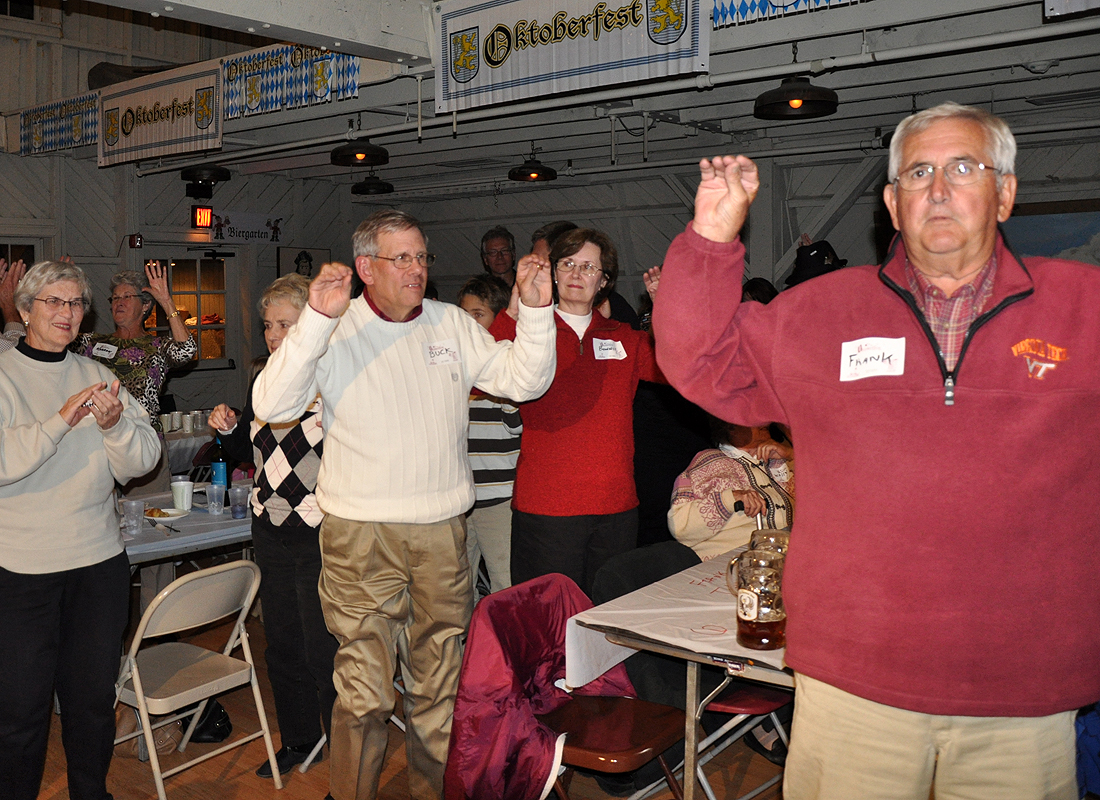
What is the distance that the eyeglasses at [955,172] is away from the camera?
146 cm

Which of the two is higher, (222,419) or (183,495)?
(222,419)

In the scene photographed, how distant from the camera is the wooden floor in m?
3.27

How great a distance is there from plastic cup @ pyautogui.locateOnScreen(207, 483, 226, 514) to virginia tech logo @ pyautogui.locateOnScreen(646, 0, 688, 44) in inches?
119

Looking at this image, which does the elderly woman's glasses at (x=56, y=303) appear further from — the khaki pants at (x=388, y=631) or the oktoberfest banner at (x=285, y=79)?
the oktoberfest banner at (x=285, y=79)

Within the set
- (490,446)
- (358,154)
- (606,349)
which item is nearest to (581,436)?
(606,349)

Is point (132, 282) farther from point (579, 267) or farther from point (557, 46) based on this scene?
point (579, 267)

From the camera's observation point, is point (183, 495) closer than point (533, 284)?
No

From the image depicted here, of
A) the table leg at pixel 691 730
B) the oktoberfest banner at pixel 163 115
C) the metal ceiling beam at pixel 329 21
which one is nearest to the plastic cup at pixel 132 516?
the metal ceiling beam at pixel 329 21

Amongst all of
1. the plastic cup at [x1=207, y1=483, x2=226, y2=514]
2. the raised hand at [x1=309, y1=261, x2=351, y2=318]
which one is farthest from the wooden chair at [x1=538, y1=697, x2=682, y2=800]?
the plastic cup at [x1=207, y1=483, x2=226, y2=514]

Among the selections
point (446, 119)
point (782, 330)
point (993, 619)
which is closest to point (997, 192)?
point (782, 330)

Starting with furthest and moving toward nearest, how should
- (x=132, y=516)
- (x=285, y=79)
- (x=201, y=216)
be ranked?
(x=201, y=216)
(x=285, y=79)
(x=132, y=516)

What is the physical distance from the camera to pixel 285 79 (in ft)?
22.0

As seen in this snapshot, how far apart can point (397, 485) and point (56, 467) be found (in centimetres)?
104

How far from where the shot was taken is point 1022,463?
1.39 meters
